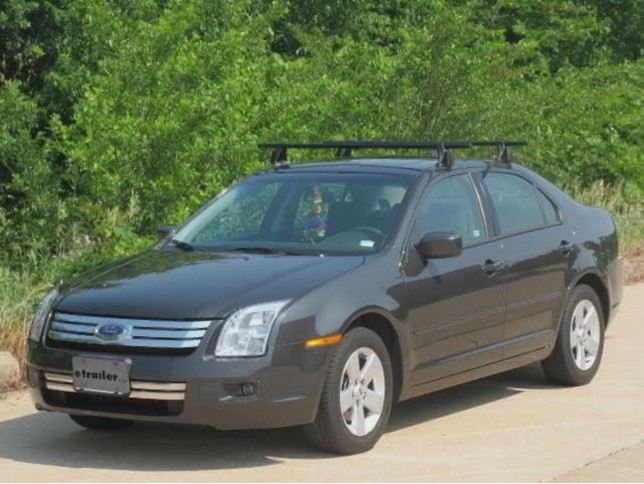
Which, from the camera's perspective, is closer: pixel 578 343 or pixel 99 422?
pixel 99 422

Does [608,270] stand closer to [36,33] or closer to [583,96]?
[36,33]

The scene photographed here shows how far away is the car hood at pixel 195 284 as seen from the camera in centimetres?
791

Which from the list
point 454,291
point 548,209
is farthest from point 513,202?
point 454,291

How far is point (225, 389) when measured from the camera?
774 cm

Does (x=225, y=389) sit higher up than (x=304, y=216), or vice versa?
(x=304, y=216)

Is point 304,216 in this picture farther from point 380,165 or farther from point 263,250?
point 380,165

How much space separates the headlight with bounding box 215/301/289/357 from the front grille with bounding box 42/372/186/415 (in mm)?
285

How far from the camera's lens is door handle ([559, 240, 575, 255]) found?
10.0 metres

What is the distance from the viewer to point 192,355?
774 cm

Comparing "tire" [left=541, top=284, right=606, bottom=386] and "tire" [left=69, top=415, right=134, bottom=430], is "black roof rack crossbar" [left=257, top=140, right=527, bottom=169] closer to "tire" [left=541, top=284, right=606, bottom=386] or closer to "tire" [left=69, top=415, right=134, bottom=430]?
"tire" [left=541, top=284, right=606, bottom=386]

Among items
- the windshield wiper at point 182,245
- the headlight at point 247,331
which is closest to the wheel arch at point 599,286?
the windshield wiper at point 182,245

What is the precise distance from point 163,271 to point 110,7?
278 inches

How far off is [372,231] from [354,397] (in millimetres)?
1112

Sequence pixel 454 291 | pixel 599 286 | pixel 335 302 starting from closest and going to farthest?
1. pixel 335 302
2. pixel 454 291
3. pixel 599 286
